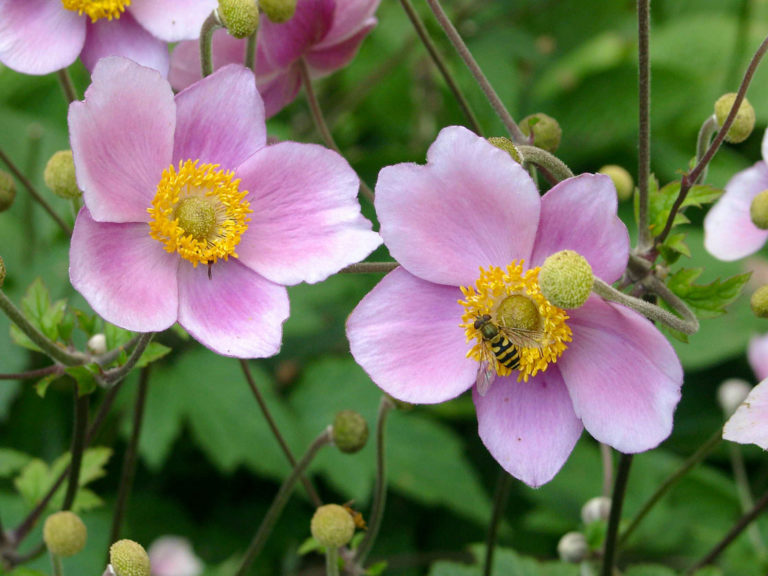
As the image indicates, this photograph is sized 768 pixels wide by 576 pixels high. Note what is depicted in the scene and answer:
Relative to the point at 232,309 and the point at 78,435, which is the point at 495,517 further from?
the point at 78,435

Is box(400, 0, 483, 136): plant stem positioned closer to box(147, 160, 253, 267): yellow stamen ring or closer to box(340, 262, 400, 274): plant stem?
box(340, 262, 400, 274): plant stem

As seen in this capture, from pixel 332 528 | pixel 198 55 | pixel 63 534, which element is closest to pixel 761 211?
pixel 332 528

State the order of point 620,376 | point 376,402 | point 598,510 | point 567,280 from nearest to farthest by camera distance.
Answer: point 567,280, point 620,376, point 598,510, point 376,402

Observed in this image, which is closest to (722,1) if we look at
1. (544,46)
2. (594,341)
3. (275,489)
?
(544,46)

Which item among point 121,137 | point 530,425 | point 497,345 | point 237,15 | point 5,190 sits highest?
point 237,15

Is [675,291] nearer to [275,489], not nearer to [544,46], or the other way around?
[275,489]

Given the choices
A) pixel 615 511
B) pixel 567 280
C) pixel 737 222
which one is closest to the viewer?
pixel 567 280

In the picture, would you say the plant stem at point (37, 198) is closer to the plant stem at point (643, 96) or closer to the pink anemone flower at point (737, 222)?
the plant stem at point (643, 96)
